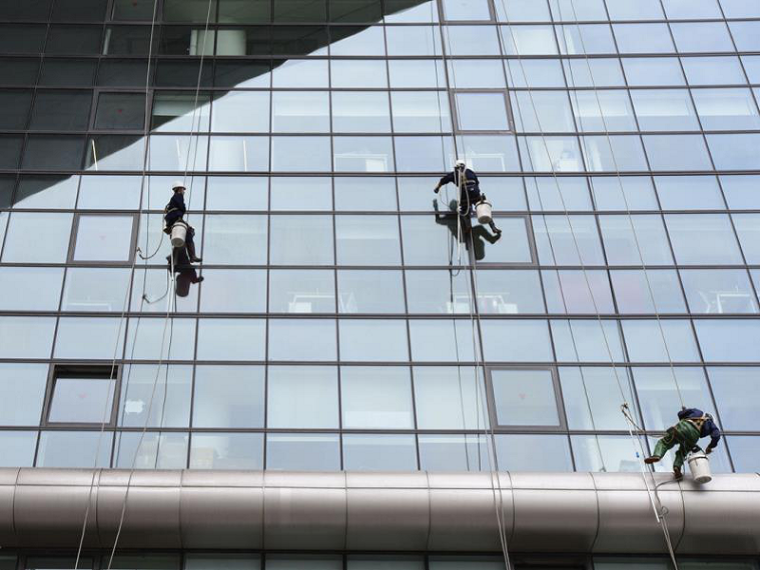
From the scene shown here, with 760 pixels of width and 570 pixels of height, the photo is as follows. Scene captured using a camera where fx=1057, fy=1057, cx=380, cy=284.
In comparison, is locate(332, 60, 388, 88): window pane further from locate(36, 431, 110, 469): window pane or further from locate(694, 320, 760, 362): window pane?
locate(36, 431, 110, 469): window pane

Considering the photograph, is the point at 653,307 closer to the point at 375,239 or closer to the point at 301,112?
the point at 375,239

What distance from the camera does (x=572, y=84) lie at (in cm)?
2755

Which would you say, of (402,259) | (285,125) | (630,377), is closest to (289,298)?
(402,259)

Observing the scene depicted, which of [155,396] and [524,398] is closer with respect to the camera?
[155,396]

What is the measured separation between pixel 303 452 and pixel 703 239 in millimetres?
10602

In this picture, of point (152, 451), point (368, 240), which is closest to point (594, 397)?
point (368, 240)

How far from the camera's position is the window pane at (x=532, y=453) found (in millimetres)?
20672

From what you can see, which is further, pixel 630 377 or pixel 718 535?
pixel 630 377

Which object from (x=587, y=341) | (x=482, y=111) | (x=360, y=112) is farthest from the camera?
(x=360, y=112)

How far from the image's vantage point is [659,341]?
73.9 feet

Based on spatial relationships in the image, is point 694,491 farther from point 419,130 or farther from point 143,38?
point 143,38

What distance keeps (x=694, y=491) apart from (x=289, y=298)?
926 centimetres

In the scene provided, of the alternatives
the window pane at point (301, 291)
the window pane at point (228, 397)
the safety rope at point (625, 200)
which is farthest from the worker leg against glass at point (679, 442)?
the window pane at point (228, 397)

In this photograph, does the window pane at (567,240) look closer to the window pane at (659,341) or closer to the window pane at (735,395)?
the window pane at (659,341)
